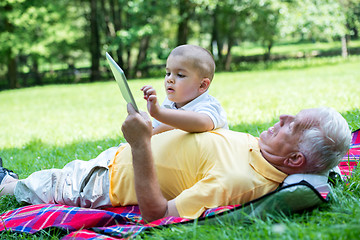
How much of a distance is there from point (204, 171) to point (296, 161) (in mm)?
554

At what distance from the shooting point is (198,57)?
2754mm

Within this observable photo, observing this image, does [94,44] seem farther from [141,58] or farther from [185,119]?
[185,119]

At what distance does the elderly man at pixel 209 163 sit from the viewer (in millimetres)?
2326

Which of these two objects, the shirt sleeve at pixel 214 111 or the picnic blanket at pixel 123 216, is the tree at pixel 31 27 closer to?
the picnic blanket at pixel 123 216

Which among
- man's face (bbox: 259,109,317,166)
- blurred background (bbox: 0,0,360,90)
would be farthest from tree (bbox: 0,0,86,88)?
man's face (bbox: 259,109,317,166)

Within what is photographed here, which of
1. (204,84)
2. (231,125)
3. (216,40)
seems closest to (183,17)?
(216,40)

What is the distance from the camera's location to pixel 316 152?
2361mm

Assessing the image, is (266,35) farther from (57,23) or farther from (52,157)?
(52,157)

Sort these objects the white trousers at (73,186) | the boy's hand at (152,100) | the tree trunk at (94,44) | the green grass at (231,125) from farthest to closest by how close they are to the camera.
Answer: the tree trunk at (94,44)
the white trousers at (73,186)
the boy's hand at (152,100)
the green grass at (231,125)

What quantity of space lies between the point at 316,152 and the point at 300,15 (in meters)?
16.8

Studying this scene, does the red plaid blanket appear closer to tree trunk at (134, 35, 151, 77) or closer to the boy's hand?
the boy's hand

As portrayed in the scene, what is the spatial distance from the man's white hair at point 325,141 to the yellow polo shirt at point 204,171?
0.22 m

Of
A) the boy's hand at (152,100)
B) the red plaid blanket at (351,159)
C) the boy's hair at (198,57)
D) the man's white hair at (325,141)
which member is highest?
the boy's hair at (198,57)

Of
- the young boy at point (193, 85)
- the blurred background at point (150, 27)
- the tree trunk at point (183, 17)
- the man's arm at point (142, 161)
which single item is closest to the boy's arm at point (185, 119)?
the young boy at point (193, 85)
